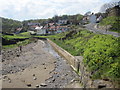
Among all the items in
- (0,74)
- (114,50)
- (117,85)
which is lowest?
(0,74)

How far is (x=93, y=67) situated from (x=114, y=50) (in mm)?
4001

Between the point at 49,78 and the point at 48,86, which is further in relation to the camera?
the point at 49,78

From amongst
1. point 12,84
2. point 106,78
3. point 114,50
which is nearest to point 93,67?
point 106,78

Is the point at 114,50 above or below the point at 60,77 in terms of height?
above

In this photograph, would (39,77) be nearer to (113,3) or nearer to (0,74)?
(0,74)

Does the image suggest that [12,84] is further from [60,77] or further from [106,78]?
[106,78]

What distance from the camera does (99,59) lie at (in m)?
17.7

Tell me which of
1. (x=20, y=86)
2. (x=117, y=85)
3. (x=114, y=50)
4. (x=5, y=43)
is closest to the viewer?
(x=117, y=85)

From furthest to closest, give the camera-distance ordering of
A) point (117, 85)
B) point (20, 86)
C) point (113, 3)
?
point (113, 3)
point (20, 86)
point (117, 85)

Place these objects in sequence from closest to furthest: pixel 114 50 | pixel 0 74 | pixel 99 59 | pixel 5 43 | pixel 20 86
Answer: pixel 20 86, pixel 99 59, pixel 114 50, pixel 0 74, pixel 5 43

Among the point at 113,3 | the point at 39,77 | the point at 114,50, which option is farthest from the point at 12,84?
the point at 113,3

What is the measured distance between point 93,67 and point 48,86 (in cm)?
520

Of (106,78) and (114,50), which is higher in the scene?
(114,50)

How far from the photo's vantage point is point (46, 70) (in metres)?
23.0
